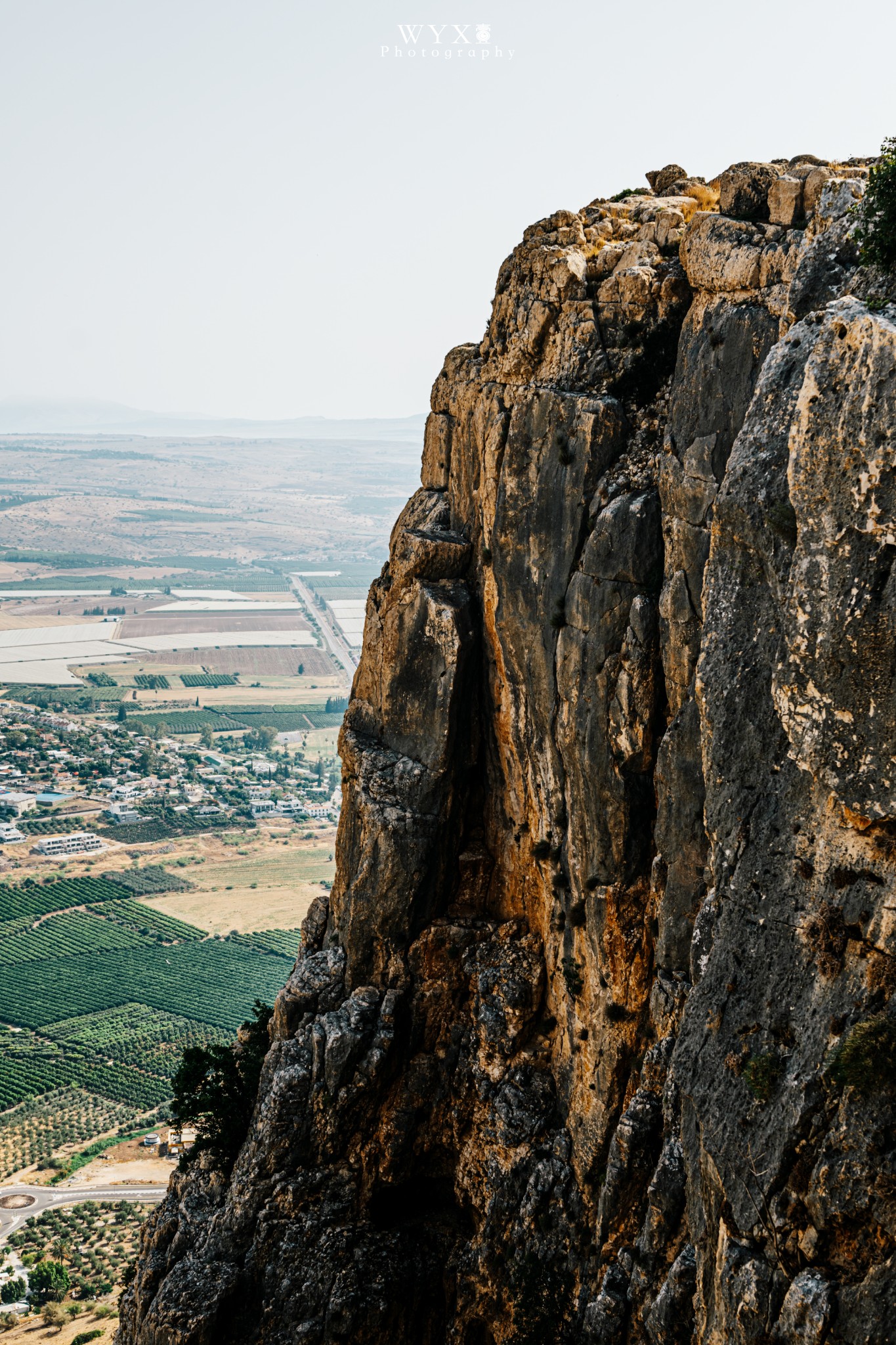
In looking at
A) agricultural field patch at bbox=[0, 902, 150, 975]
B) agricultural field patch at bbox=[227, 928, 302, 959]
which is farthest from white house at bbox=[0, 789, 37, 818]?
agricultural field patch at bbox=[227, 928, 302, 959]

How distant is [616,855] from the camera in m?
32.7

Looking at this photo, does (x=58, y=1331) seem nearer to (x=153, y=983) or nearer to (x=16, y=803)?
(x=153, y=983)

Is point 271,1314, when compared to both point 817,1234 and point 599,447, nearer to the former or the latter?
point 817,1234

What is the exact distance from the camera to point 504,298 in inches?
1553

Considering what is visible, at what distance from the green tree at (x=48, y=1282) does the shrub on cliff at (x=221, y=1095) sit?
91.2 feet

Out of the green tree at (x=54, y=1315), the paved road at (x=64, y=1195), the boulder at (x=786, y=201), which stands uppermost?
the boulder at (x=786, y=201)

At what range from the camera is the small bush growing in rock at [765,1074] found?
21734mm

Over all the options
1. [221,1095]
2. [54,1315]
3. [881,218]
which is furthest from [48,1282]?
[881,218]

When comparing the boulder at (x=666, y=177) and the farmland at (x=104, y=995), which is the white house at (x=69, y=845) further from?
the boulder at (x=666, y=177)

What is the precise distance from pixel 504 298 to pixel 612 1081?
81.1 ft

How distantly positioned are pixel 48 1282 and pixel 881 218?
231 ft

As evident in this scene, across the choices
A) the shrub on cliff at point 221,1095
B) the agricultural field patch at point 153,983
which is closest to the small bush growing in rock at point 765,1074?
the shrub on cliff at point 221,1095

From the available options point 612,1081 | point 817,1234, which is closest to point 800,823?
point 817,1234

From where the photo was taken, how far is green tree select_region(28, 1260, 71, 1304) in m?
67.5
